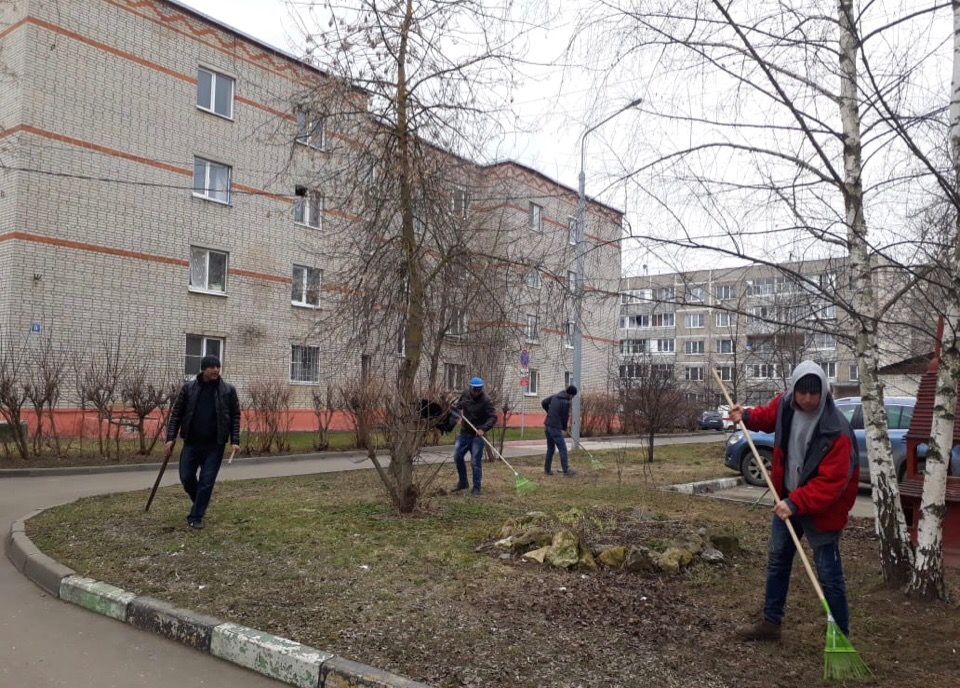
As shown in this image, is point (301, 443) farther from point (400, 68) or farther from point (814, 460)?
point (814, 460)

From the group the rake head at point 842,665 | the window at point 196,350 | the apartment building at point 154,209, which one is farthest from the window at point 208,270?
the rake head at point 842,665

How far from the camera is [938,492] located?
15.2ft

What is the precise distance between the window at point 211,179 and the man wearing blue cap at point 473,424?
45.6ft

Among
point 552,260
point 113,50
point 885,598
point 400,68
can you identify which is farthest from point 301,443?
point 885,598

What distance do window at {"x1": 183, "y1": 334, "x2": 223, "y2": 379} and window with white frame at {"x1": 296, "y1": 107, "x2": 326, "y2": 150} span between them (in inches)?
521

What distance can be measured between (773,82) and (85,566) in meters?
6.12

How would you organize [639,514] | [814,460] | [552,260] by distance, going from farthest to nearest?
[639,514] < [552,260] < [814,460]

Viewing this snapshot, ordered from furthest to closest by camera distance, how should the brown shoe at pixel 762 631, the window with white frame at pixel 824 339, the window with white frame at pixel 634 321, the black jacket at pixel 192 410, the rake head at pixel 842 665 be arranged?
the black jacket at pixel 192 410 < the window with white frame at pixel 634 321 < the window with white frame at pixel 824 339 < the brown shoe at pixel 762 631 < the rake head at pixel 842 665

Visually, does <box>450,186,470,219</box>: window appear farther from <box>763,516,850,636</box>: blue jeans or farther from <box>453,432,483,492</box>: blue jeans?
<box>763,516,850,636</box>: blue jeans

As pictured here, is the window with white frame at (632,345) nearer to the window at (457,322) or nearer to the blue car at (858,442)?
the blue car at (858,442)

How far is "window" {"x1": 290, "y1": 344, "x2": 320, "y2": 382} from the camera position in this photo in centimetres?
2365

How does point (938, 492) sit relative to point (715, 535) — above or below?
above

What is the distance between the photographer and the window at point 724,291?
4961 millimetres

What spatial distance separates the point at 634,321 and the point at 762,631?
2863 millimetres
